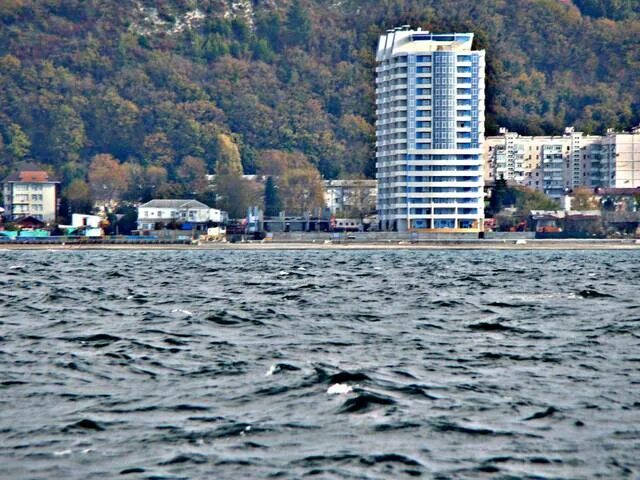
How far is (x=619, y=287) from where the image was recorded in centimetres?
8188

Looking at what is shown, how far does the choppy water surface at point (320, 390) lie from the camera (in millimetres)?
27812

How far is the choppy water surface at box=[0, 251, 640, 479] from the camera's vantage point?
27812 millimetres

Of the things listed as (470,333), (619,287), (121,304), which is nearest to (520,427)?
(470,333)

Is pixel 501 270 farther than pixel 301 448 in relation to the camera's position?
Yes

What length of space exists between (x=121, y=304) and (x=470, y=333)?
22.3m

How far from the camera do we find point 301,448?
28734 millimetres

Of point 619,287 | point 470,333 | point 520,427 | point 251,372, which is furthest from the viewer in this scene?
point 619,287

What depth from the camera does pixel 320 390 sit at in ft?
116

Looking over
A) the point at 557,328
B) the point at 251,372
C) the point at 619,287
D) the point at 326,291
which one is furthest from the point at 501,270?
the point at 251,372

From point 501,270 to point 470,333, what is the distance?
217ft

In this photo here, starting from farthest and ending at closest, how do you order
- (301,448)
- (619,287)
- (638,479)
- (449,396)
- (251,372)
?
(619,287) < (251,372) < (449,396) < (301,448) < (638,479)

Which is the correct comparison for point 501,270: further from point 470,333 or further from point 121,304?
point 470,333

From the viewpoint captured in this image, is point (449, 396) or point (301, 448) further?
point (449, 396)

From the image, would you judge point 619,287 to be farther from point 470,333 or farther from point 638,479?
point 638,479
